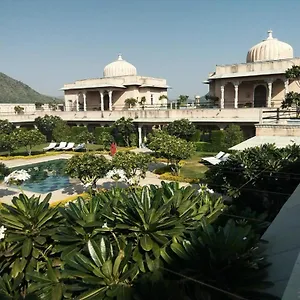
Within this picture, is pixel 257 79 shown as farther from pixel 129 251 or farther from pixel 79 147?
pixel 129 251

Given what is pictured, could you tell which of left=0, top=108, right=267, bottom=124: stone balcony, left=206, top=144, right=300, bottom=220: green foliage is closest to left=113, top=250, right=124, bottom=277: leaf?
left=206, top=144, right=300, bottom=220: green foliage

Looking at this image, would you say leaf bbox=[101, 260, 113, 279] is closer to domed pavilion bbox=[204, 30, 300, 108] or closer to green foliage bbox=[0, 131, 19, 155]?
green foliage bbox=[0, 131, 19, 155]

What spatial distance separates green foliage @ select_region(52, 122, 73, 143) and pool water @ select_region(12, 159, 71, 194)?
6.39m

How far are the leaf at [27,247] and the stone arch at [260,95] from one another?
27.7 meters

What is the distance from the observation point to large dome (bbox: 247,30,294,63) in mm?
29031

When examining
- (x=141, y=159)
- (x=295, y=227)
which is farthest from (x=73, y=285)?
(x=141, y=159)

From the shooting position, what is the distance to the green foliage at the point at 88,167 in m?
11.9

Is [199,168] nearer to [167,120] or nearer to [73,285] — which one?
[167,120]

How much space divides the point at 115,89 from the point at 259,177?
2659 centimetres

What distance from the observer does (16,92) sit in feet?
314

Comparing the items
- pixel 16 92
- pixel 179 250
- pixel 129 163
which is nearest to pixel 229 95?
pixel 129 163

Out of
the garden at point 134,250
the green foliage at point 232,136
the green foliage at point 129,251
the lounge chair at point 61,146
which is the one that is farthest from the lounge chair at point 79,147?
the green foliage at point 129,251

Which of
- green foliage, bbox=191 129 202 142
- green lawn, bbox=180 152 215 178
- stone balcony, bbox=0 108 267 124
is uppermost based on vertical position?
stone balcony, bbox=0 108 267 124

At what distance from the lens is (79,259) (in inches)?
120
